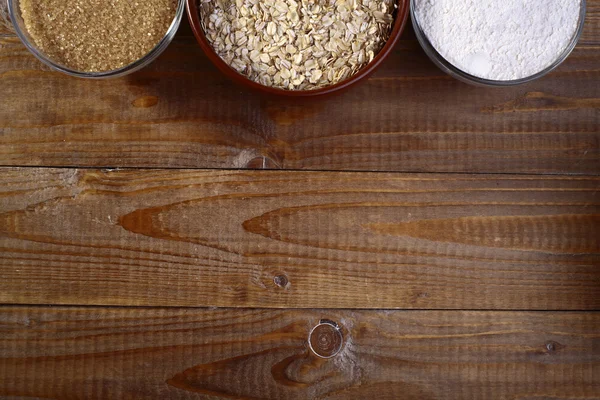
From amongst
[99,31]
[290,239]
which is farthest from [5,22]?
[290,239]

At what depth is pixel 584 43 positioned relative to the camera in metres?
0.90

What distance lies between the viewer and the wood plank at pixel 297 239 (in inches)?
33.9

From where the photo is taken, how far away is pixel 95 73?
0.79m

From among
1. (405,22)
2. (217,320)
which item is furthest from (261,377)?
(405,22)

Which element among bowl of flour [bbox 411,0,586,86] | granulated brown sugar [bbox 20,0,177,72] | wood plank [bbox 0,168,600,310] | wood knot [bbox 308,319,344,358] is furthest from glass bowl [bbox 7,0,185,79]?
wood knot [bbox 308,319,344,358]

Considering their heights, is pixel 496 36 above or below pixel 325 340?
above

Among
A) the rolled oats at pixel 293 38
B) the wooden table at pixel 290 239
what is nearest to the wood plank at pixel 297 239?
the wooden table at pixel 290 239

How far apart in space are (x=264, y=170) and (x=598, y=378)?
25.8 inches

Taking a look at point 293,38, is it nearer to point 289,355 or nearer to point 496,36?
point 496,36

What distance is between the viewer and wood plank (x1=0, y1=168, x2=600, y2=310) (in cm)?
86

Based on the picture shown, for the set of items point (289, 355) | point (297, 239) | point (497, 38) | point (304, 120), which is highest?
point (497, 38)

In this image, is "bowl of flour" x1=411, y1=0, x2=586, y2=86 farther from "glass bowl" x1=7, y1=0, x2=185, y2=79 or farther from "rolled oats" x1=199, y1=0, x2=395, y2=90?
"glass bowl" x1=7, y1=0, x2=185, y2=79

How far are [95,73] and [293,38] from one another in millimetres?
308

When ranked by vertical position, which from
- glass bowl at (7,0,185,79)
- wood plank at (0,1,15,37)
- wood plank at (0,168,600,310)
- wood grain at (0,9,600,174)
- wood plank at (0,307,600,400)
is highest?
wood plank at (0,1,15,37)
